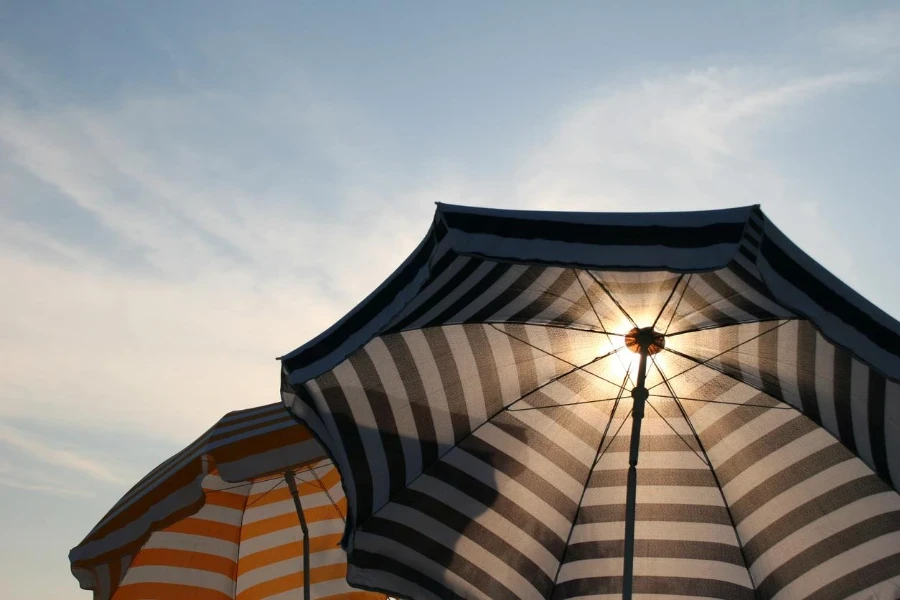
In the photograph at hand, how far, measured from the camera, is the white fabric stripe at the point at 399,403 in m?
5.33

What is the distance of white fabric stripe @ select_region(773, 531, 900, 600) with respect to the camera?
201 inches

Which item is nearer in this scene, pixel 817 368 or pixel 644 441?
pixel 817 368

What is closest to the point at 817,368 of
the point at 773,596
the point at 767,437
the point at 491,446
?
the point at 767,437

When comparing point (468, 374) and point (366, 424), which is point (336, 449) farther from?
point (468, 374)

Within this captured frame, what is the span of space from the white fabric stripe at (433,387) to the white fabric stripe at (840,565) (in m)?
1.90

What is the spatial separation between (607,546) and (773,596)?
89 cm

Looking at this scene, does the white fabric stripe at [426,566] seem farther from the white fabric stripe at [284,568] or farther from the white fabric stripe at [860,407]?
the white fabric stripe at [284,568]

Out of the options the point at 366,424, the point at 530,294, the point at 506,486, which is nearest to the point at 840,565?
the point at 506,486

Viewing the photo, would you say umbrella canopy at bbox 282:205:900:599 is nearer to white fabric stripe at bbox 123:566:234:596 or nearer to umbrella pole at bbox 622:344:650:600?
umbrella pole at bbox 622:344:650:600

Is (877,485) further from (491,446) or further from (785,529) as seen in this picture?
(491,446)

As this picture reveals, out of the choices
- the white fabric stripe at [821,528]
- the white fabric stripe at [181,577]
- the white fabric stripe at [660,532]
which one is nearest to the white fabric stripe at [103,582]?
the white fabric stripe at [181,577]

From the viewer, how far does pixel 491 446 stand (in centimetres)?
569

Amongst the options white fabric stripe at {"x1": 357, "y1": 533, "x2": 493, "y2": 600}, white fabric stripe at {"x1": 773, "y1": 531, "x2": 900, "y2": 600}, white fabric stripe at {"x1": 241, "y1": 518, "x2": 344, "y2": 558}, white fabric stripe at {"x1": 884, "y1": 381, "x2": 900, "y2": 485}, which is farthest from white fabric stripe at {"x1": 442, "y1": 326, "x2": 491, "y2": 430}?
white fabric stripe at {"x1": 241, "y1": 518, "x2": 344, "y2": 558}

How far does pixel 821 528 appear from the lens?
531 cm
